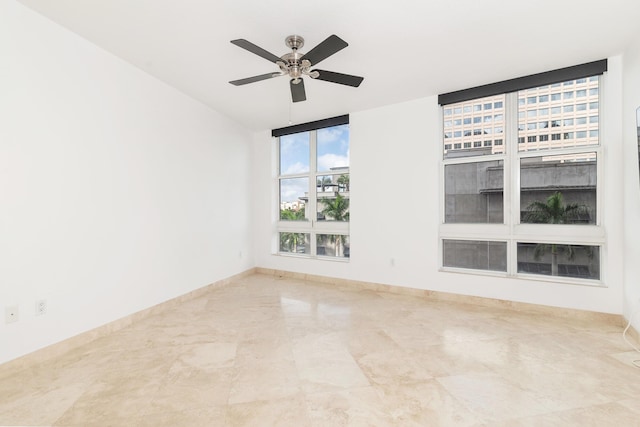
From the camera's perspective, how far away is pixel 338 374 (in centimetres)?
211

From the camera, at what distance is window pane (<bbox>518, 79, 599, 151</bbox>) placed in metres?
3.24

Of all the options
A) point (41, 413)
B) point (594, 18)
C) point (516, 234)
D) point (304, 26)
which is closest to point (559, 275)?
point (516, 234)

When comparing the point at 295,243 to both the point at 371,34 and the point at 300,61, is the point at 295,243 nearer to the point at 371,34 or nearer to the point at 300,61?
the point at 300,61

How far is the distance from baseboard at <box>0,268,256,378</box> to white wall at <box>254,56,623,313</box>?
7.28 feet

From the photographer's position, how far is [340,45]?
6.97 ft

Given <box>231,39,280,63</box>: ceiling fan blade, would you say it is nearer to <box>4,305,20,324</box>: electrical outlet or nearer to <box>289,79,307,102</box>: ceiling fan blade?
<box>289,79,307,102</box>: ceiling fan blade

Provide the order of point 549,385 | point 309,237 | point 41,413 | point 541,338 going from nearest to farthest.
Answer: point 41,413 < point 549,385 < point 541,338 < point 309,237

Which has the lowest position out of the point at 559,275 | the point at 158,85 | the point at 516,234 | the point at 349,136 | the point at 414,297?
the point at 414,297

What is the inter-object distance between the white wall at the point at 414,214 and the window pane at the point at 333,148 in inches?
12.0

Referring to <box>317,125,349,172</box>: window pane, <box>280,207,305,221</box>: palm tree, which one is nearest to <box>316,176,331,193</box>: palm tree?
<box>317,125,349,172</box>: window pane

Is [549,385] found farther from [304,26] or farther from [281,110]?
[281,110]

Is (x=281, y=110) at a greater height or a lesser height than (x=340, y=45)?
greater

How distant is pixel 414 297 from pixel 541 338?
1.55m

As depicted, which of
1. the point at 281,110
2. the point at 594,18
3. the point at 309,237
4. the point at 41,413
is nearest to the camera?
the point at 41,413
